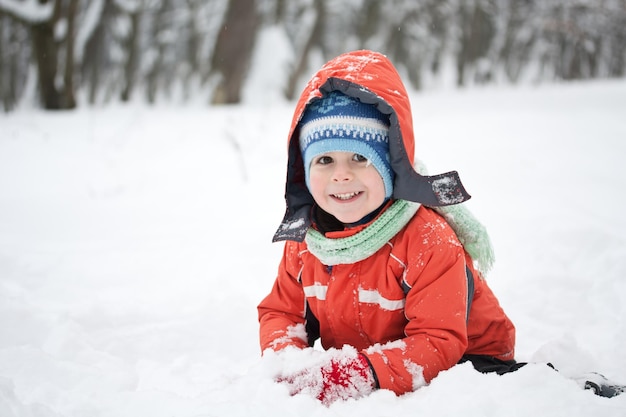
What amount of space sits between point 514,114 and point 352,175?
6.71 meters

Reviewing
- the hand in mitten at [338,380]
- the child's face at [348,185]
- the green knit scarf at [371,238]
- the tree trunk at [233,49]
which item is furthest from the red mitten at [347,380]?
the tree trunk at [233,49]

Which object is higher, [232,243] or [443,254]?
[443,254]

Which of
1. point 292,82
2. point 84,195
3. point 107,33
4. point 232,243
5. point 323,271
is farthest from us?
point 107,33

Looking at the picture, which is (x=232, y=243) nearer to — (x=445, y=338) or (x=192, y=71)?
(x=445, y=338)

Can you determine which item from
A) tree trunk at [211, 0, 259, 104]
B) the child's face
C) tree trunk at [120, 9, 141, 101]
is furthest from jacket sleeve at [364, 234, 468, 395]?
tree trunk at [120, 9, 141, 101]

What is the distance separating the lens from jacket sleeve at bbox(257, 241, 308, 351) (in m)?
1.97

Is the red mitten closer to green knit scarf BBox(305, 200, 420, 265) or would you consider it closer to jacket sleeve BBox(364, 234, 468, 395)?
jacket sleeve BBox(364, 234, 468, 395)

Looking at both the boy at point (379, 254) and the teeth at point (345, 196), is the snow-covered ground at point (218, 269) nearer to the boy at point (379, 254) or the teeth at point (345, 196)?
the boy at point (379, 254)

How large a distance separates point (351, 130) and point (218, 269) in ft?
6.01

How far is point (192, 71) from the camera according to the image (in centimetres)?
1750

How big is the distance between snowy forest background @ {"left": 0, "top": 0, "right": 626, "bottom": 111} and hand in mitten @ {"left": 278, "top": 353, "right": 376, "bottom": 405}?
9629 mm

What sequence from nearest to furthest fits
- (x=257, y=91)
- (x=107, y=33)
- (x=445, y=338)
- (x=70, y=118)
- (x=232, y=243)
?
(x=445, y=338) < (x=232, y=243) < (x=70, y=118) < (x=257, y=91) < (x=107, y=33)

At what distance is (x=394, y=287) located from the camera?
5.74 feet

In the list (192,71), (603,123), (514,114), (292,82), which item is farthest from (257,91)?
(603,123)
